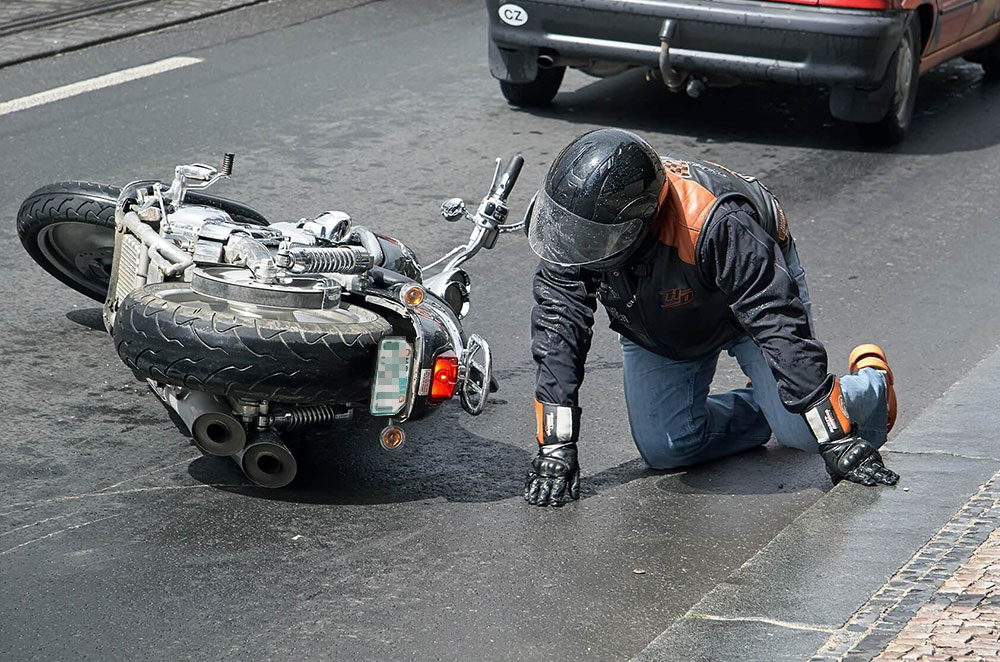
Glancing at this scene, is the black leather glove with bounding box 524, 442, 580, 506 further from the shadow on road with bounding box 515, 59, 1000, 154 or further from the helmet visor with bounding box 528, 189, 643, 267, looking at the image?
the shadow on road with bounding box 515, 59, 1000, 154

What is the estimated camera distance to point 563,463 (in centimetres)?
493

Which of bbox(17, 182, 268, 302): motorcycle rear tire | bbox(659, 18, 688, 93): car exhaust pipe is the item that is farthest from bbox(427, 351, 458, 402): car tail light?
bbox(659, 18, 688, 93): car exhaust pipe

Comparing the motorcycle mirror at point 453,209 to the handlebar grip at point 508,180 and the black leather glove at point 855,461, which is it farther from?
the black leather glove at point 855,461

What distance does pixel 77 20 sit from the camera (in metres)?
11.7

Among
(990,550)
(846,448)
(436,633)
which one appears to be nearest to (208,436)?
(436,633)

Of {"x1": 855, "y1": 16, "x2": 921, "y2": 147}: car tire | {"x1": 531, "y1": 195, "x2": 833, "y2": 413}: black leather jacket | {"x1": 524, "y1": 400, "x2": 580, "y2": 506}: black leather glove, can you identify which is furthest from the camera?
{"x1": 855, "y1": 16, "x2": 921, "y2": 147}: car tire

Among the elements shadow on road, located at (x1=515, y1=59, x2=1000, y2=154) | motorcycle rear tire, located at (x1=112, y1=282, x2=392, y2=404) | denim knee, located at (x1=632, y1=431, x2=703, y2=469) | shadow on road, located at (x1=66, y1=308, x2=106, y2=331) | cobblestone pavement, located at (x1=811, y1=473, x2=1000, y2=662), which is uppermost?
motorcycle rear tire, located at (x1=112, y1=282, x2=392, y2=404)

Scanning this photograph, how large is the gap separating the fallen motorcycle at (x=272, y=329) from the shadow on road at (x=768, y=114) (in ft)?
15.5

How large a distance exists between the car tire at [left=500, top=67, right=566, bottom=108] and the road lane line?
2.25m

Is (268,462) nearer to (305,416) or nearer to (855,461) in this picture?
(305,416)

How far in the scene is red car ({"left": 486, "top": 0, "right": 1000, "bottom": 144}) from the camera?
29.2 ft

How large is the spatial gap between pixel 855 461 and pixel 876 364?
0.67 m

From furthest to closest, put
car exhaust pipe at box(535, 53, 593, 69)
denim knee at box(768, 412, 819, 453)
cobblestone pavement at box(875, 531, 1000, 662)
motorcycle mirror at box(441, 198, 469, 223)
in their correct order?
car exhaust pipe at box(535, 53, 593, 69)
motorcycle mirror at box(441, 198, 469, 223)
denim knee at box(768, 412, 819, 453)
cobblestone pavement at box(875, 531, 1000, 662)

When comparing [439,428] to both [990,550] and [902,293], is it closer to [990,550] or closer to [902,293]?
[990,550]
